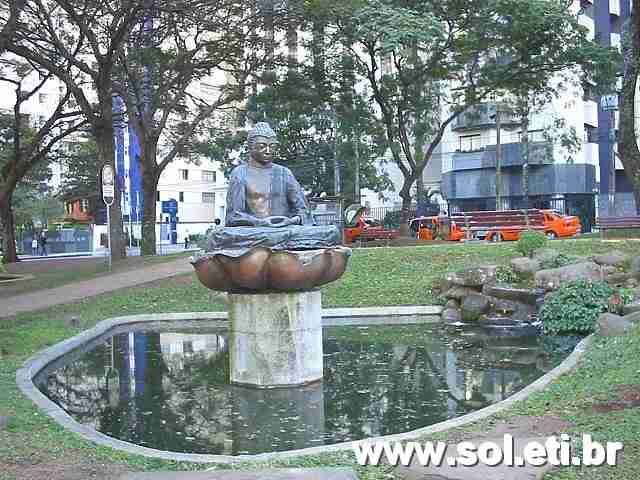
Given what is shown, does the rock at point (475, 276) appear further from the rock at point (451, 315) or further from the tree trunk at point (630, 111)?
the tree trunk at point (630, 111)

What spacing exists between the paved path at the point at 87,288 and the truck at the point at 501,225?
11.2 m

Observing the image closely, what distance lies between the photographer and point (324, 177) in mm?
39438

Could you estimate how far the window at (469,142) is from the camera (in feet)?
157

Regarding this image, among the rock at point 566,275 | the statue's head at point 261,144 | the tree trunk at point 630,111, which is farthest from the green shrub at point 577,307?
the tree trunk at point 630,111

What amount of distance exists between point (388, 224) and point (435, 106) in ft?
37.8

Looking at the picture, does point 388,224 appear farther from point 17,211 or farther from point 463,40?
point 17,211

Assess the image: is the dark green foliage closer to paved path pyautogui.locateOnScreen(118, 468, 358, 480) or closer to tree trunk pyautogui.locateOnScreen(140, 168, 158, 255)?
tree trunk pyautogui.locateOnScreen(140, 168, 158, 255)

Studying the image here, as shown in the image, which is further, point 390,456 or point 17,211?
point 17,211

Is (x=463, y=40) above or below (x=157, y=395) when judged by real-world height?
above

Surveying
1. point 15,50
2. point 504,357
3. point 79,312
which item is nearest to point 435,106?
point 15,50

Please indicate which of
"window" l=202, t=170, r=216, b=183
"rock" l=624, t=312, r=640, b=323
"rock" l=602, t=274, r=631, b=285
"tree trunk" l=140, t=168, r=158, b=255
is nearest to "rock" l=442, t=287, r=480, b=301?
"rock" l=602, t=274, r=631, b=285

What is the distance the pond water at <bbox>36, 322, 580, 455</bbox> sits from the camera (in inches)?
246

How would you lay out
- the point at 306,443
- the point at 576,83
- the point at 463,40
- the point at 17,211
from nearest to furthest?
the point at 306,443 < the point at 463,40 < the point at 576,83 < the point at 17,211

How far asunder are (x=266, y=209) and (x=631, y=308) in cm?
529
